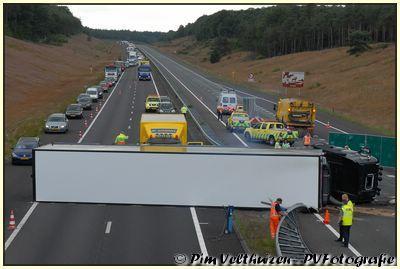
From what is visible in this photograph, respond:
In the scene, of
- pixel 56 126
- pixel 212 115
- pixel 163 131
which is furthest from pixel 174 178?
pixel 212 115

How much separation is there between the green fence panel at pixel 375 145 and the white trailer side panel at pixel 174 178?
1563 cm

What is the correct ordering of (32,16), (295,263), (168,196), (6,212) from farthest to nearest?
(32,16)
(6,212)
(168,196)
(295,263)

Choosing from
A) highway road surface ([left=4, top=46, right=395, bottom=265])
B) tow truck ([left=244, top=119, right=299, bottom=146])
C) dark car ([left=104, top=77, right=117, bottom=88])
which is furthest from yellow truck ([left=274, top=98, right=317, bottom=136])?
dark car ([left=104, top=77, right=117, bottom=88])

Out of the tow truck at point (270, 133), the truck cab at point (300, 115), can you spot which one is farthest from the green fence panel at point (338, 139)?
the truck cab at point (300, 115)

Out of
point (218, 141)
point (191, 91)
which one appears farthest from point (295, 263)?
point (191, 91)

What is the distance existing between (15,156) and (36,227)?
1292cm

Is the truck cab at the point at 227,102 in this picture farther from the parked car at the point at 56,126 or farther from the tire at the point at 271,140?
the tire at the point at 271,140

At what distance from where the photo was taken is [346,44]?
15238 cm

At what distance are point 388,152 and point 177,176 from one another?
18.0 meters

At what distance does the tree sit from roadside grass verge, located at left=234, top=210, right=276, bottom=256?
10378cm

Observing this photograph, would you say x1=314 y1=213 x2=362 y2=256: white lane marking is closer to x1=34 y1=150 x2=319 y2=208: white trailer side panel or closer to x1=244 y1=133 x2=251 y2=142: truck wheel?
x1=34 y1=150 x2=319 y2=208: white trailer side panel

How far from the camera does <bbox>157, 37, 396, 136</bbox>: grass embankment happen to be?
226 feet

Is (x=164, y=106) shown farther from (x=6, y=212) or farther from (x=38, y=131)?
(x=6, y=212)

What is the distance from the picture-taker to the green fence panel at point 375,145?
34.1 meters
